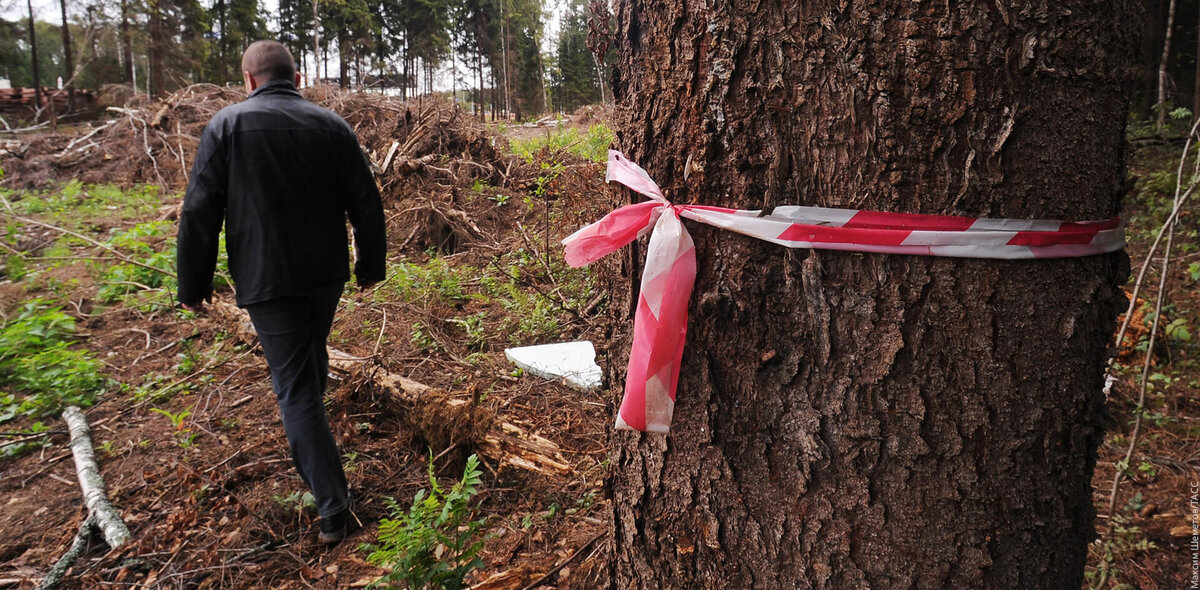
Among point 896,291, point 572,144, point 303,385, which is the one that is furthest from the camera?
point 572,144

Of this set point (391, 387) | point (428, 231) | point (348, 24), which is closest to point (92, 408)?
point (391, 387)

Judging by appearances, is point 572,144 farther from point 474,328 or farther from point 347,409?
point 347,409

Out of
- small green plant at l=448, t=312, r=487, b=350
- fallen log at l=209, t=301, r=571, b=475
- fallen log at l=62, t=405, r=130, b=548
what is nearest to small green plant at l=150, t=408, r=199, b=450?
fallen log at l=62, t=405, r=130, b=548

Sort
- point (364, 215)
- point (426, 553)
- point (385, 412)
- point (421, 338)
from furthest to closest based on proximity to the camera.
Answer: point (421, 338)
point (385, 412)
point (364, 215)
point (426, 553)

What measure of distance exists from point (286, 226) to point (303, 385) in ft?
2.20

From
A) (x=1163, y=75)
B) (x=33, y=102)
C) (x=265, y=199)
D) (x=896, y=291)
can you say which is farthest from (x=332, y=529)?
(x=33, y=102)

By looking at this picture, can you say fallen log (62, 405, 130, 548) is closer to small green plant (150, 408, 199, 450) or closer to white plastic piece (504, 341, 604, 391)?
small green plant (150, 408, 199, 450)

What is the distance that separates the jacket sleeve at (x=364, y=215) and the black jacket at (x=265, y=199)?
7 cm

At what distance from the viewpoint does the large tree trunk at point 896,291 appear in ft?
3.48

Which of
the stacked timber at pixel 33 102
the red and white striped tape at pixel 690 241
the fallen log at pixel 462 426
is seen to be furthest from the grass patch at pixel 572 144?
the stacked timber at pixel 33 102

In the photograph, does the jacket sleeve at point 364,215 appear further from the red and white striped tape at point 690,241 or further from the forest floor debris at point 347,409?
the red and white striped tape at point 690,241

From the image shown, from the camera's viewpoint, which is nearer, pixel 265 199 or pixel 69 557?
pixel 265 199

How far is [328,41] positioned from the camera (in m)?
23.3

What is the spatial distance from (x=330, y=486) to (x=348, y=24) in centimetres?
2416
